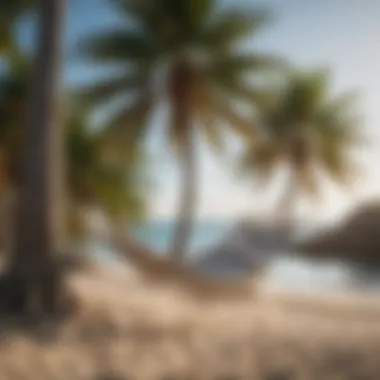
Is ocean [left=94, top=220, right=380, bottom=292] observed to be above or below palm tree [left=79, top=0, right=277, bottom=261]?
below

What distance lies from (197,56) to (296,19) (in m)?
0.19

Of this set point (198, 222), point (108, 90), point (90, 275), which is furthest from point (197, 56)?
point (90, 275)

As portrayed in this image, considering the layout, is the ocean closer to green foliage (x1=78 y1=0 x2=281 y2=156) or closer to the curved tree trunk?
the curved tree trunk

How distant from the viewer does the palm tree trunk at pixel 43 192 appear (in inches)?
41.1

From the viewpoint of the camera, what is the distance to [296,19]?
105 centimetres

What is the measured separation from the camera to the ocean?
3.24ft

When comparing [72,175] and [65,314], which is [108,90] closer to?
[72,175]

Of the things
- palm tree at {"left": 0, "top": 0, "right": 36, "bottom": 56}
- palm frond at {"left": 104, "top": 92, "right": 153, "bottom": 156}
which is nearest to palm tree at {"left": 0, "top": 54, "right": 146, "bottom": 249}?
palm frond at {"left": 104, "top": 92, "right": 153, "bottom": 156}

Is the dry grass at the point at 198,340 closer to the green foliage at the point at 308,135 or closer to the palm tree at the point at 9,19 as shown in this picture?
the green foliage at the point at 308,135

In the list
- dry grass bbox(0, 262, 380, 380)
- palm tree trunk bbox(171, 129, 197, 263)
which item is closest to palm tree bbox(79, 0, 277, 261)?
palm tree trunk bbox(171, 129, 197, 263)

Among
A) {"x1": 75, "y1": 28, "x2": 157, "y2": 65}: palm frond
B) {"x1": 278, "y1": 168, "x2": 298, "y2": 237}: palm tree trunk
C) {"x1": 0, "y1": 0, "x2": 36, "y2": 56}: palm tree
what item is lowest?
{"x1": 278, "y1": 168, "x2": 298, "y2": 237}: palm tree trunk

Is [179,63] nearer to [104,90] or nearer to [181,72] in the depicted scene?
[181,72]

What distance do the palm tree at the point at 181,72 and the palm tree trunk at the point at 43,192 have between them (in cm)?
7

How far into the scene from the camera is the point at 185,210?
101 cm
